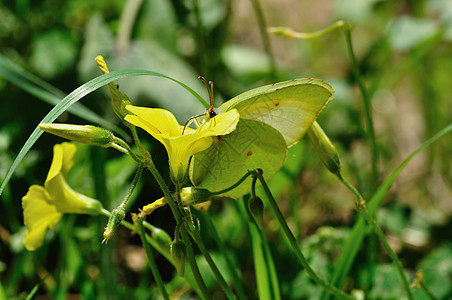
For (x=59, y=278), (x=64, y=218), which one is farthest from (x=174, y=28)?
(x=59, y=278)

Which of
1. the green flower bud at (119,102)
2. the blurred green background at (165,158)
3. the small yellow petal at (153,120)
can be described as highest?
the green flower bud at (119,102)

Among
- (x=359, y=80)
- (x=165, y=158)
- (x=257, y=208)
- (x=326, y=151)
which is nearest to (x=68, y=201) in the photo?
(x=257, y=208)

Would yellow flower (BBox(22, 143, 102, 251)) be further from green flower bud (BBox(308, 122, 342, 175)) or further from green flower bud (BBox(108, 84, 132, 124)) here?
green flower bud (BBox(308, 122, 342, 175))

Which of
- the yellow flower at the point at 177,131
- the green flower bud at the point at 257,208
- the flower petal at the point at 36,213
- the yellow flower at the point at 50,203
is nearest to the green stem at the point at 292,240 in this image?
the green flower bud at the point at 257,208

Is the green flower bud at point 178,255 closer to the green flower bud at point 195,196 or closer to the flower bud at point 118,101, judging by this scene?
the green flower bud at point 195,196

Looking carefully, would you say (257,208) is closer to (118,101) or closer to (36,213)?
(118,101)

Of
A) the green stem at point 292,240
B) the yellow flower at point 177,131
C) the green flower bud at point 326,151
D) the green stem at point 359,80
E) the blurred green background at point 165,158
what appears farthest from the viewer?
the blurred green background at point 165,158
